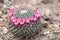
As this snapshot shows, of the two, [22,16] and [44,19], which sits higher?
[22,16]

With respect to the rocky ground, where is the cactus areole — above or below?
above

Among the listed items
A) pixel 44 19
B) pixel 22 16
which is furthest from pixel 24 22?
pixel 44 19

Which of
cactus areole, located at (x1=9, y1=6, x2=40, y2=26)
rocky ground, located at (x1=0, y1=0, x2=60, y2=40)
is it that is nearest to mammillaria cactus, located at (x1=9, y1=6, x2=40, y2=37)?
cactus areole, located at (x1=9, y1=6, x2=40, y2=26)

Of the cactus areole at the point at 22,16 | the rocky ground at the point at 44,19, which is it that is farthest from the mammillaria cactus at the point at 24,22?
the rocky ground at the point at 44,19

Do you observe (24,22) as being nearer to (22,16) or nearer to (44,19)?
(22,16)

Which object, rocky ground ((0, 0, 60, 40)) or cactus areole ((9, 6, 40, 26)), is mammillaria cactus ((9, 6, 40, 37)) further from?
rocky ground ((0, 0, 60, 40))

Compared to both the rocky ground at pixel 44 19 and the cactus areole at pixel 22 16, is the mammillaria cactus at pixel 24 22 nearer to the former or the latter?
the cactus areole at pixel 22 16

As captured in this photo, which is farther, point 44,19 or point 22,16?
point 44,19
